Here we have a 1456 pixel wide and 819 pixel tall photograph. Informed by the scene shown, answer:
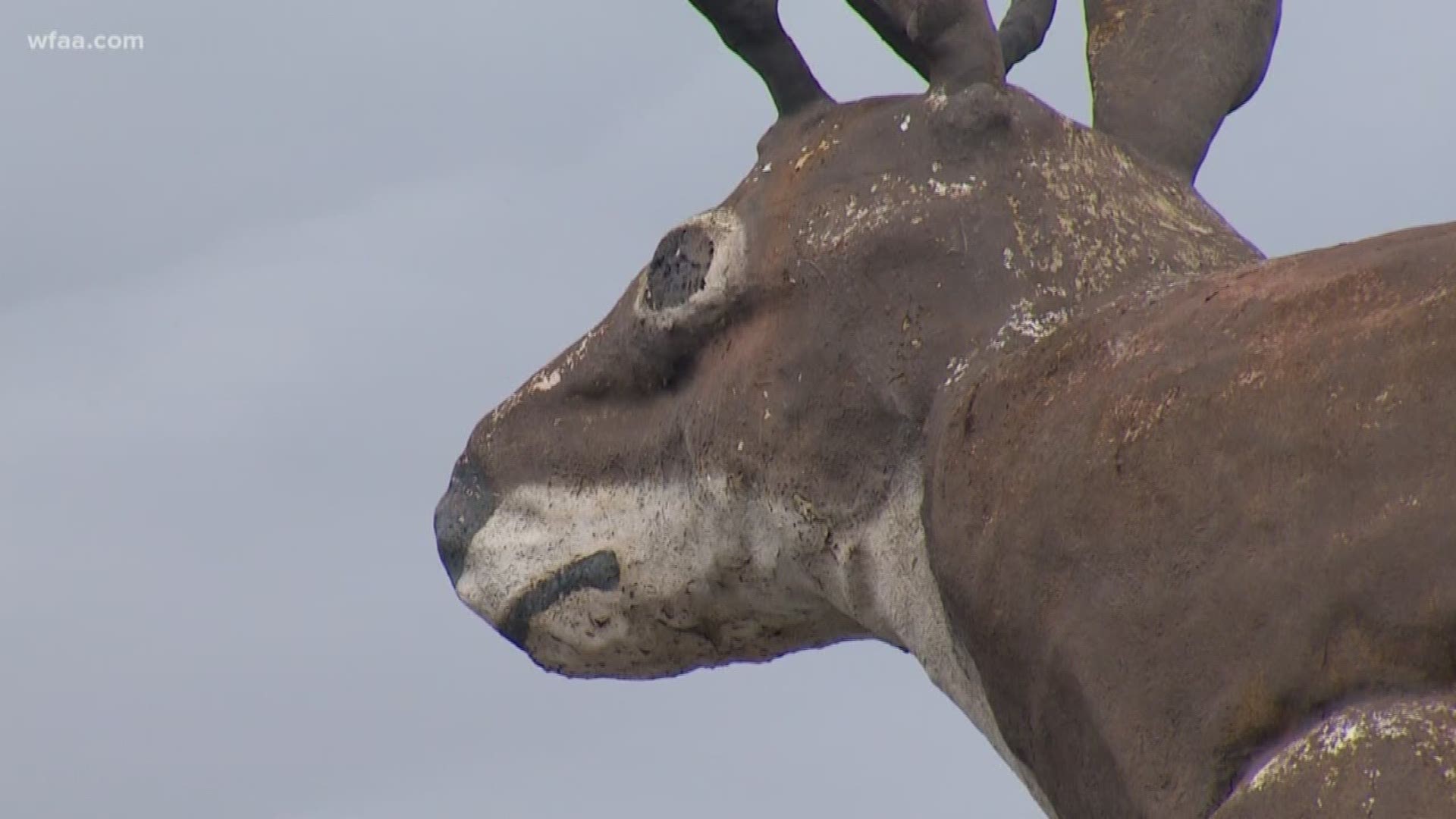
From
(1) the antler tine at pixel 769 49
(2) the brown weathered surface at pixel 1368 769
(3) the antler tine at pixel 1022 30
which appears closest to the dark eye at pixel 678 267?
(1) the antler tine at pixel 769 49

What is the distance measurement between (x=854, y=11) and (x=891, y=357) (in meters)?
0.46

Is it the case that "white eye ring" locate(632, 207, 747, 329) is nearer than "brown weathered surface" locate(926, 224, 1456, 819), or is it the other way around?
"brown weathered surface" locate(926, 224, 1456, 819)

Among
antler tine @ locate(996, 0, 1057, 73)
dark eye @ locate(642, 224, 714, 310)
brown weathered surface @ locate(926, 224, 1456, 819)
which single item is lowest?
brown weathered surface @ locate(926, 224, 1456, 819)

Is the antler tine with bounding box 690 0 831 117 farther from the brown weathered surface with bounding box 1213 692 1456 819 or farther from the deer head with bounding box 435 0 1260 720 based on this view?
the brown weathered surface with bounding box 1213 692 1456 819

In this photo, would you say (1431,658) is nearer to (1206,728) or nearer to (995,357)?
(1206,728)

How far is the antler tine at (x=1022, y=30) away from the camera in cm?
420

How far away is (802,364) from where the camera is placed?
3518 millimetres

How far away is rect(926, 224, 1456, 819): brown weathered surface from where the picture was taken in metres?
2.86

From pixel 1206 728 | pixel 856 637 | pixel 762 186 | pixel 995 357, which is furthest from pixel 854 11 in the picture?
pixel 1206 728

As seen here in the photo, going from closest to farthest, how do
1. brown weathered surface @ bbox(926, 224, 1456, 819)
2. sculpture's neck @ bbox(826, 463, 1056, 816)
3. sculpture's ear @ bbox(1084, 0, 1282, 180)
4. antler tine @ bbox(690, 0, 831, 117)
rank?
brown weathered surface @ bbox(926, 224, 1456, 819) → sculpture's neck @ bbox(826, 463, 1056, 816) → antler tine @ bbox(690, 0, 831, 117) → sculpture's ear @ bbox(1084, 0, 1282, 180)

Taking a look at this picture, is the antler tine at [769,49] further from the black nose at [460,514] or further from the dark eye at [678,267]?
the black nose at [460,514]

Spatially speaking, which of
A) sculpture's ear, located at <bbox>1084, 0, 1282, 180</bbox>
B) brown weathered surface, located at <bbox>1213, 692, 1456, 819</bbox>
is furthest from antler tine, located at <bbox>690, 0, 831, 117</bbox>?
brown weathered surface, located at <bbox>1213, 692, 1456, 819</bbox>

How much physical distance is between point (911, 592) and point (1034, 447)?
1.04 ft

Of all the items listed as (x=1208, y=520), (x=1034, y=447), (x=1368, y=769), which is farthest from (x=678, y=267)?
(x=1368, y=769)
